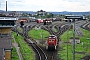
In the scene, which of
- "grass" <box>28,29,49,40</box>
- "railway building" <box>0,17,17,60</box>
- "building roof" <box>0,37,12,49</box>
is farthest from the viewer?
"grass" <box>28,29,49,40</box>

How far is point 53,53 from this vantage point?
56938 mm

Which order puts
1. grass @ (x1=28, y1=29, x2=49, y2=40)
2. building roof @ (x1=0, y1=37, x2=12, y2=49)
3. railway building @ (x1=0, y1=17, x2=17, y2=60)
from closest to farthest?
building roof @ (x1=0, y1=37, x2=12, y2=49) < railway building @ (x1=0, y1=17, x2=17, y2=60) < grass @ (x1=28, y1=29, x2=49, y2=40)

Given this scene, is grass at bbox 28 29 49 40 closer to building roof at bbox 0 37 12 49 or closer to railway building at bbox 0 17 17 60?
railway building at bbox 0 17 17 60

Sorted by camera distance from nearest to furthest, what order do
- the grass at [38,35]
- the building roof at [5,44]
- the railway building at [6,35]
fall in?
the building roof at [5,44] → the railway building at [6,35] → the grass at [38,35]

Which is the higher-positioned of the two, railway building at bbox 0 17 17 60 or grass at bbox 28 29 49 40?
railway building at bbox 0 17 17 60

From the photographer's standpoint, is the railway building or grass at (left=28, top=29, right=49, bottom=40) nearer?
the railway building

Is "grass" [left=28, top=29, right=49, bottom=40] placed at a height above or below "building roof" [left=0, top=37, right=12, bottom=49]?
below

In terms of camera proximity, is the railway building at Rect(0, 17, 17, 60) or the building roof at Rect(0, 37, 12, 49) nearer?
the building roof at Rect(0, 37, 12, 49)

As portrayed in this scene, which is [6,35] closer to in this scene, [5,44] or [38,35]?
[5,44]

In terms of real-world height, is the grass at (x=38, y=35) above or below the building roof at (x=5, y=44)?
below

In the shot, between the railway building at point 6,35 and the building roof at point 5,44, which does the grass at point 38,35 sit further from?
the building roof at point 5,44

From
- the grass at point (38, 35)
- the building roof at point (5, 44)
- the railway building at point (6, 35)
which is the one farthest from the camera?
the grass at point (38, 35)

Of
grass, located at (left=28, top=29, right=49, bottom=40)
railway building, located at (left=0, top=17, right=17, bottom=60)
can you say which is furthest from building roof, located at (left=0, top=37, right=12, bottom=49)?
grass, located at (left=28, top=29, right=49, bottom=40)

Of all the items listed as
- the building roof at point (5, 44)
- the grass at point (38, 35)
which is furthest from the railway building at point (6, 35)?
the grass at point (38, 35)
